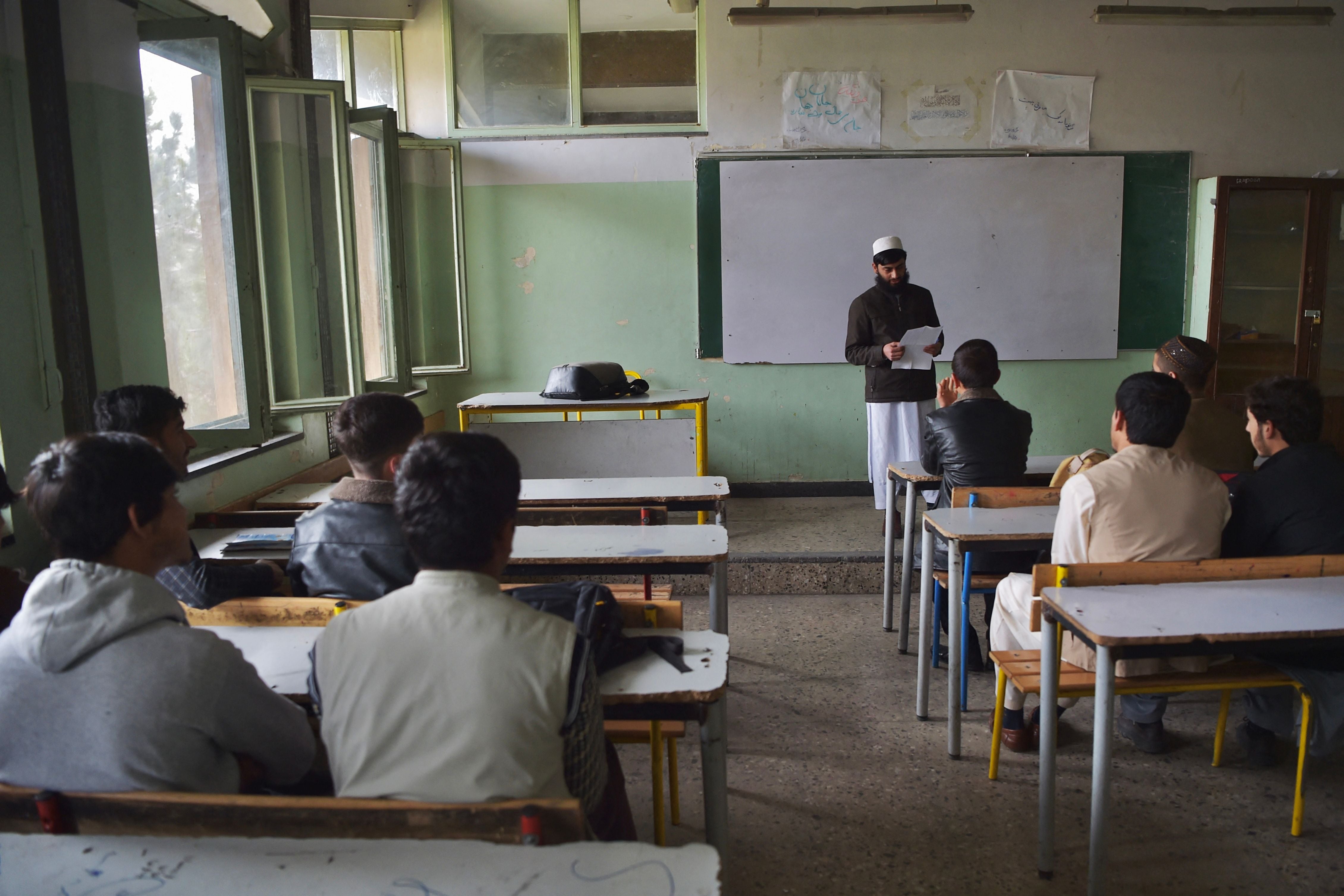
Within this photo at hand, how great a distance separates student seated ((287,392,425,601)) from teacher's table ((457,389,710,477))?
226 centimetres

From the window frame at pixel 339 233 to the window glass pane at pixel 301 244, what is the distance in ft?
0.06

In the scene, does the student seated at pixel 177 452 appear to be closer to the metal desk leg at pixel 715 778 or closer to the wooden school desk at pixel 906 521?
the metal desk leg at pixel 715 778

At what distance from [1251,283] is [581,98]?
3988mm

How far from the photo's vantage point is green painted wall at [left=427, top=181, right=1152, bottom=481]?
17.5 ft

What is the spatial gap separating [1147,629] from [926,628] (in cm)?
108

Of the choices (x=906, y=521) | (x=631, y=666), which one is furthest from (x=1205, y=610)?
(x=906, y=521)

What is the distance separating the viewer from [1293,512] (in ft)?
7.02

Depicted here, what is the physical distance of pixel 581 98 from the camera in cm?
526

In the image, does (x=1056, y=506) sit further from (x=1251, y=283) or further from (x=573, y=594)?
(x=1251, y=283)

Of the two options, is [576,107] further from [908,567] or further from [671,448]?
[908,567]

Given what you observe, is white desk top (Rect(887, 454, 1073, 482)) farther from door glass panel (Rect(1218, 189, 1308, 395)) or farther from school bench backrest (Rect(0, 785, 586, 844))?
school bench backrest (Rect(0, 785, 586, 844))

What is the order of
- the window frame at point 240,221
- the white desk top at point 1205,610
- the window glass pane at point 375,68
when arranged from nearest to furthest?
A: the white desk top at point 1205,610 < the window frame at point 240,221 < the window glass pane at point 375,68

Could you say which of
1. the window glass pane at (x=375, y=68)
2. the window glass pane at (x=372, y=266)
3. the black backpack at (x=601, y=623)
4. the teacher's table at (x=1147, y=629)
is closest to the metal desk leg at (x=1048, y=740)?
the teacher's table at (x=1147, y=629)

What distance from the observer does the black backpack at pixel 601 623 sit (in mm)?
1542
